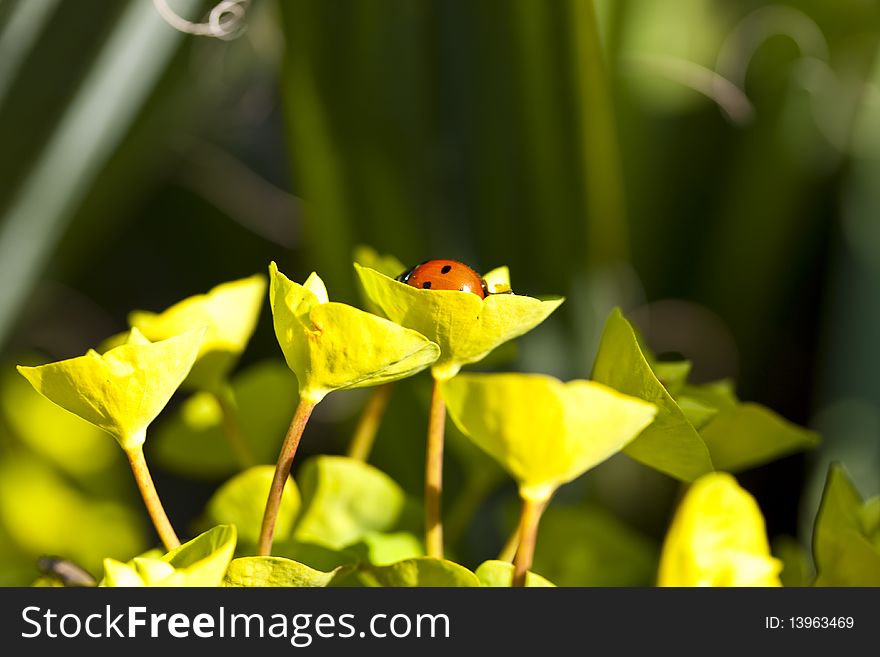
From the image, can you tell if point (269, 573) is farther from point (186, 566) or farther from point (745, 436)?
point (745, 436)

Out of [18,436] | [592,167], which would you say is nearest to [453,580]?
[592,167]

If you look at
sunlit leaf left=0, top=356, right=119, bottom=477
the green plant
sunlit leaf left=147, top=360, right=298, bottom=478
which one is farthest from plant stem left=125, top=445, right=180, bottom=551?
sunlit leaf left=0, top=356, right=119, bottom=477

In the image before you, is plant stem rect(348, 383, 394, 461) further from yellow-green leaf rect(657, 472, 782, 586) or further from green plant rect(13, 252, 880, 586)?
yellow-green leaf rect(657, 472, 782, 586)

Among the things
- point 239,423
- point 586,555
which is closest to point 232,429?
point 239,423

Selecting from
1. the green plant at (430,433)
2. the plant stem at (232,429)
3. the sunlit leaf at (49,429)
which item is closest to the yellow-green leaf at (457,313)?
the green plant at (430,433)

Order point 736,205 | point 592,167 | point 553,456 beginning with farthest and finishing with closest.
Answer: point 736,205, point 592,167, point 553,456

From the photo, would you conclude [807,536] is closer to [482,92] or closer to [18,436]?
[482,92]
